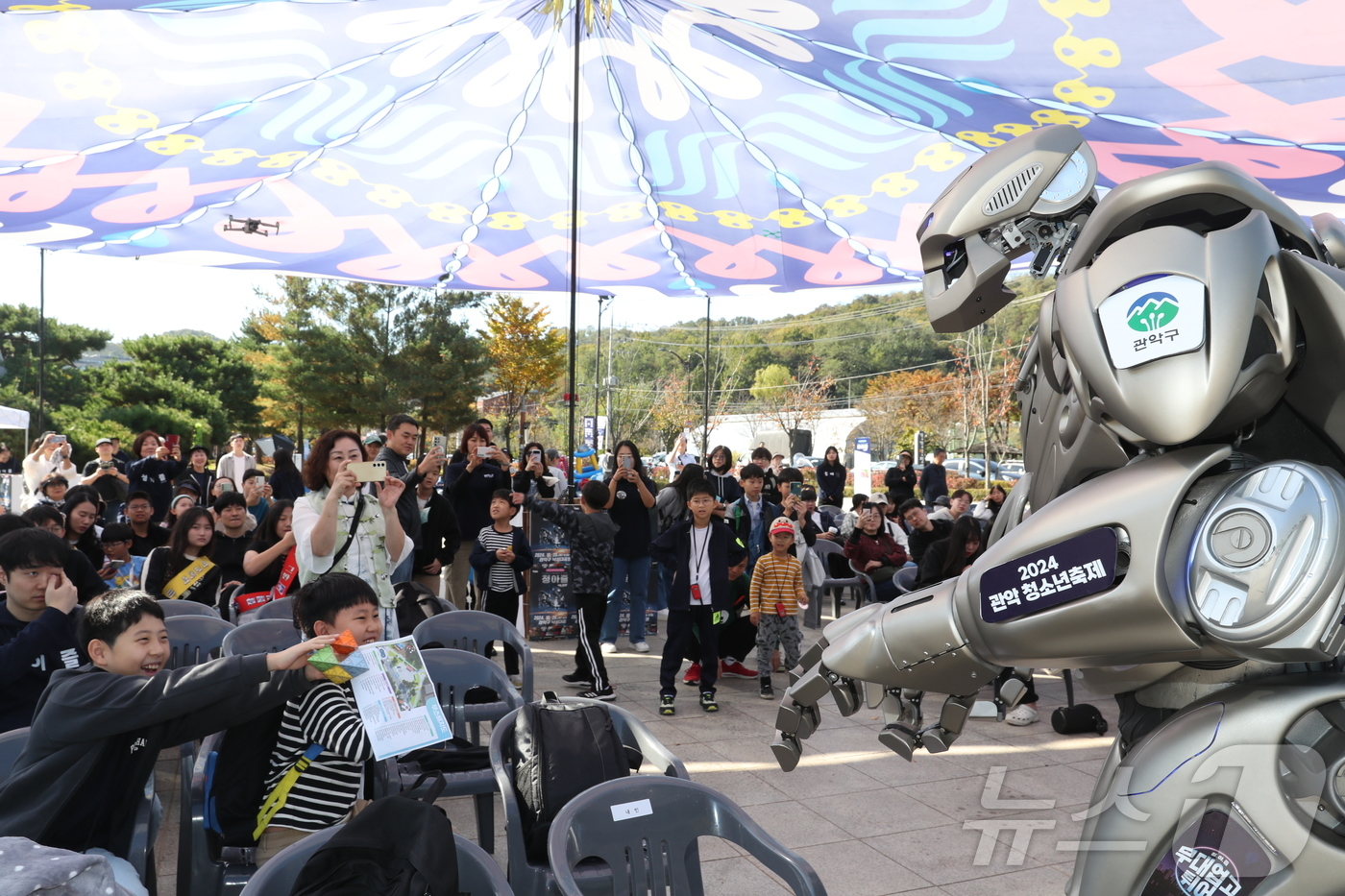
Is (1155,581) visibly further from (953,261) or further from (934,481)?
(934,481)

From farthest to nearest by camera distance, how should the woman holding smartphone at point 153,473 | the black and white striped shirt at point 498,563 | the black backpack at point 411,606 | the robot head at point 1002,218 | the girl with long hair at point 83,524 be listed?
the woman holding smartphone at point 153,473 < the black and white striped shirt at point 498,563 < the girl with long hair at point 83,524 < the black backpack at point 411,606 < the robot head at point 1002,218

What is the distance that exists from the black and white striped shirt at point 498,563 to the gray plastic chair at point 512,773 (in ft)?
12.2

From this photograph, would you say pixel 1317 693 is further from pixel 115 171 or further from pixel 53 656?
pixel 115 171

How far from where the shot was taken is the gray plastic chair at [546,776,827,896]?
8.32ft

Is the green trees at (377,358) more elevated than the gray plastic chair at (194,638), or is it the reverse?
the green trees at (377,358)

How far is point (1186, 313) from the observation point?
4.27 ft

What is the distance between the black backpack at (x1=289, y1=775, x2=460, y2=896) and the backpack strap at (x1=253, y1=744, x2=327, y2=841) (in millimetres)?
789

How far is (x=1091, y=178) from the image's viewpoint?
177 centimetres

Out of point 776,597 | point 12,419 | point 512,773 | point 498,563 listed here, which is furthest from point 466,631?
point 12,419

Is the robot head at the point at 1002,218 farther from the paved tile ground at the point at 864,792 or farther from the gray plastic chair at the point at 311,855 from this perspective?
the gray plastic chair at the point at 311,855

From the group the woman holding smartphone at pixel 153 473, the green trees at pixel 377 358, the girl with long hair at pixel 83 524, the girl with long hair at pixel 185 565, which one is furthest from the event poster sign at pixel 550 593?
the green trees at pixel 377 358

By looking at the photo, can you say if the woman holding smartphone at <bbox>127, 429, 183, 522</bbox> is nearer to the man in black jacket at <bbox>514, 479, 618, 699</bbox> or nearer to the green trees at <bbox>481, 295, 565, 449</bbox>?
the man in black jacket at <bbox>514, 479, 618, 699</bbox>

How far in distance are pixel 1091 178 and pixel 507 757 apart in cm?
267

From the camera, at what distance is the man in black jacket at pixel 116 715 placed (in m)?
2.45
